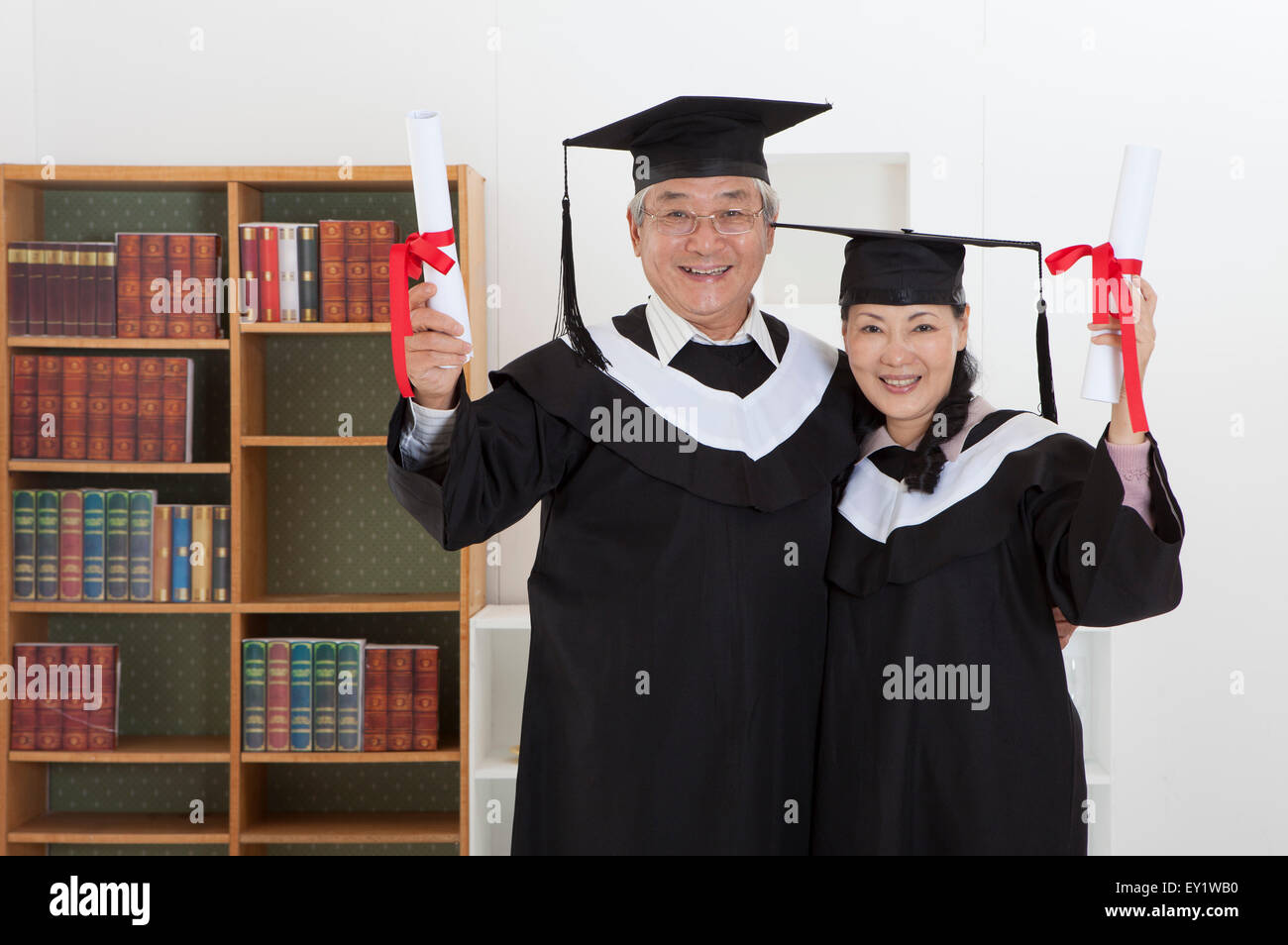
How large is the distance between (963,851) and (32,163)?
3.33 m

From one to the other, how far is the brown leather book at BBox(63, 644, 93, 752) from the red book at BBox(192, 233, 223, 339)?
1.00m

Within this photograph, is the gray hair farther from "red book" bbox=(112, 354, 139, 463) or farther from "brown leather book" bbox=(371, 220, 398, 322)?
"red book" bbox=(112, 354, 139, 463)

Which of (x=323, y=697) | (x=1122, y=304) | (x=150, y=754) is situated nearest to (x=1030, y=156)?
(x=1122, y=304)

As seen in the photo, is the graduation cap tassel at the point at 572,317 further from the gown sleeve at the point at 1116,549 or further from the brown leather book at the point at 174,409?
the brown leather book at the point at 174,409

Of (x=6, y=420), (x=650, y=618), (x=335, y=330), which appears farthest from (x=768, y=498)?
(x=6, y=420)

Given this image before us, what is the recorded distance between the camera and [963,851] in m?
1.76

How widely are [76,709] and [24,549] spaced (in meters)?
0.49

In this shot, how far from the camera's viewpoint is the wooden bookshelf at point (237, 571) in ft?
10.5

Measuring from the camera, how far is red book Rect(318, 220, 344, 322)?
3.23 meters

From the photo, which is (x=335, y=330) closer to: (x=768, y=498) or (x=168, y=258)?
(x=168, y=258)

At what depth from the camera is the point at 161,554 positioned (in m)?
3.26

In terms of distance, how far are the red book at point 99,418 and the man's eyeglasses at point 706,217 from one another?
2.02 meters

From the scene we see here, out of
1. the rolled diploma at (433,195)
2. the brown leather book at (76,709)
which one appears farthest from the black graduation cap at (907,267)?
the brown leather book at (76,709)

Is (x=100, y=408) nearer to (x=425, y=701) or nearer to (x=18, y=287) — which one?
(x=18, y=287)
